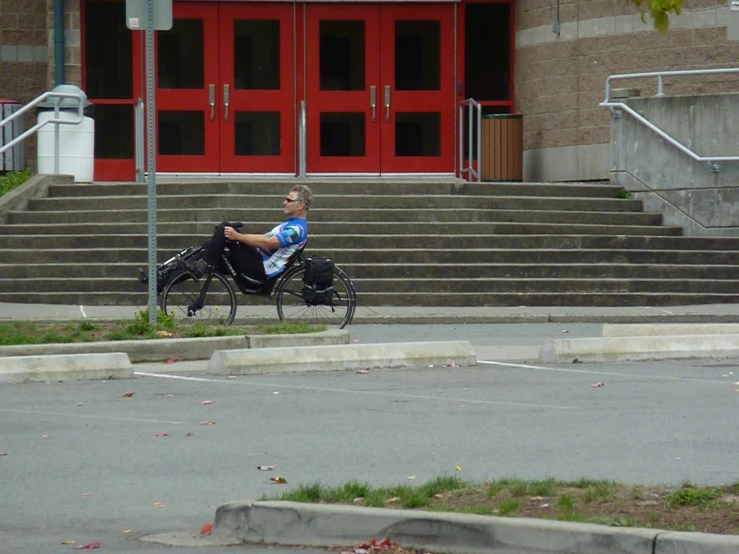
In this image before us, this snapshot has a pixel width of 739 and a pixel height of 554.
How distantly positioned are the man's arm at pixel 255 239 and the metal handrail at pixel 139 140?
847 cm

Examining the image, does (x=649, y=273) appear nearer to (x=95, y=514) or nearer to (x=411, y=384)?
(x=411, y=384)

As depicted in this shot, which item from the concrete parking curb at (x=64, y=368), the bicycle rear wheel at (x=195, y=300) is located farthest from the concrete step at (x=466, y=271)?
the concrete parking curb at (x=64, y=368)

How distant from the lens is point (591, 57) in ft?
73.8

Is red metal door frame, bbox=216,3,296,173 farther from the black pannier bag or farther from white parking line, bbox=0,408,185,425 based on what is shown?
white parking line, bbox=0,408,185,425

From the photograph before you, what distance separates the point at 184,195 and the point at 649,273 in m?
6.13

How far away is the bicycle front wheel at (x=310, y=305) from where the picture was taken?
14.1 metres

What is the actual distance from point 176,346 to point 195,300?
196 centimetres

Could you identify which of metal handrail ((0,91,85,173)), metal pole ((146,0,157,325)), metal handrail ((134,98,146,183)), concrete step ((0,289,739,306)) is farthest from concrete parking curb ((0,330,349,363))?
metal handrail ((134,98,146,183))

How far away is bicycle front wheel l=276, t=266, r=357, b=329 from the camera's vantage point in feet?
46.4

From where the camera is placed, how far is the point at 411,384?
11000mm

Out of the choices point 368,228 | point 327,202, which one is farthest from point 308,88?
point 368,228

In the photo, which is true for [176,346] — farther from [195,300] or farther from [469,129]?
[469,129]

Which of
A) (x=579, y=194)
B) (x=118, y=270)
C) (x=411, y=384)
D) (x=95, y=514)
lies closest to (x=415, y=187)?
(x=579, y=194)

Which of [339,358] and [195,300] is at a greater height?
[195,300]
